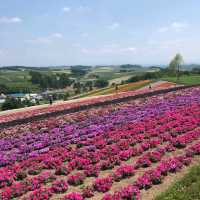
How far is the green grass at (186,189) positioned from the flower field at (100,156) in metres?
0.86

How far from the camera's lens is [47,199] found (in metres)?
12.6

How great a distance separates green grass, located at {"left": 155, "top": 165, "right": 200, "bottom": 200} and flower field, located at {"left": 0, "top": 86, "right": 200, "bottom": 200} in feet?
2.81

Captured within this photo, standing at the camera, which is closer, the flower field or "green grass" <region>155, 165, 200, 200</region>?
"green grass" <region>155, 165, 200, 200</region>

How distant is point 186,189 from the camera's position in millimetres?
11953

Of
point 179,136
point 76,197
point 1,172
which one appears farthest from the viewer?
point 179,136

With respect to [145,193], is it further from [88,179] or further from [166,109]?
[166,109]

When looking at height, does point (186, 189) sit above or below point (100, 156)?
above

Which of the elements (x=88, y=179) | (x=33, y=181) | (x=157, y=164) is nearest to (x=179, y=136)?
(x=157, y=164)

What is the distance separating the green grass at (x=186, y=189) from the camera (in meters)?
11.3

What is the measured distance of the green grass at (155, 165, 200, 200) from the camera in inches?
A: 447

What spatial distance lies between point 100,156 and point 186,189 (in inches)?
223

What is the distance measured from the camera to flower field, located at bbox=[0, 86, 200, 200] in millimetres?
13273

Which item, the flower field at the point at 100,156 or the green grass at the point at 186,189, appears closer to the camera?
the green grass at the point at 186,189

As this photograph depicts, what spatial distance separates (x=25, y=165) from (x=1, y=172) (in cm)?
123
